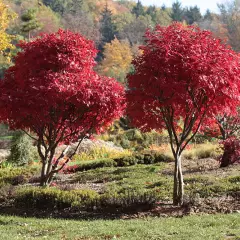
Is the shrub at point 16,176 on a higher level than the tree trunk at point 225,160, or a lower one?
lower

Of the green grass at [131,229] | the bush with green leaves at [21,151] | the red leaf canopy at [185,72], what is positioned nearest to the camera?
the green grass at [131,229]

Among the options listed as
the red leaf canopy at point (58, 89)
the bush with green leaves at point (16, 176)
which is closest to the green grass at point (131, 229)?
the red leaf canopy at point (58, 89)

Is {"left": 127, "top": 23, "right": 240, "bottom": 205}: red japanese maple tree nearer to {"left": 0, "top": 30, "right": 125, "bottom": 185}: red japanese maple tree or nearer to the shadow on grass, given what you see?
the shadow on grass

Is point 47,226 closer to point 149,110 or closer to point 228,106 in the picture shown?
point 149,110

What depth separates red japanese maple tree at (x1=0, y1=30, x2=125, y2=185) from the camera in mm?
8922

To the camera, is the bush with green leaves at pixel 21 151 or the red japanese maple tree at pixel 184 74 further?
the bush with green leaves at pixel 21 151

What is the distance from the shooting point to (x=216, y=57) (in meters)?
7.39

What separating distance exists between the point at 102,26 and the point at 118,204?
62.7m

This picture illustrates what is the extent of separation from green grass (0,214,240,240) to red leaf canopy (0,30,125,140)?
2.86 m

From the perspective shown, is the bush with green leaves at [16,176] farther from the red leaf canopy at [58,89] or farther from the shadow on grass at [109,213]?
the shadow on grass at [109,213]

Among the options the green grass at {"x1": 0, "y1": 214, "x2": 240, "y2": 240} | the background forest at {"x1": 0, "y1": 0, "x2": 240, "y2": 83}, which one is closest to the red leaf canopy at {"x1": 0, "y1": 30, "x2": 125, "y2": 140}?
the green grass at {"x1": 0, "y1": 214, "x2": 240, "y2": 240}

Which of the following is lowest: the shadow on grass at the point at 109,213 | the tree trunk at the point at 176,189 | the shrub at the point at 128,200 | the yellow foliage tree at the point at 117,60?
the shadow on grass at the point at 109,213

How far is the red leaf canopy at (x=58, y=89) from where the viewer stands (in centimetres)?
892

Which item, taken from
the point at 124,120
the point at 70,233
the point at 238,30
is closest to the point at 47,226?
the point at 70,233
